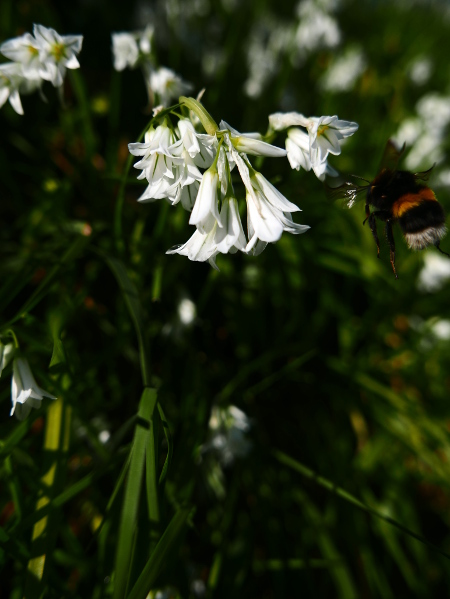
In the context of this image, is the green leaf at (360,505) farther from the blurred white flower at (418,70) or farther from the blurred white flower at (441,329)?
the blurred white flower at (418,70)

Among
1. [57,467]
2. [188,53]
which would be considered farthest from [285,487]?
[188,53]

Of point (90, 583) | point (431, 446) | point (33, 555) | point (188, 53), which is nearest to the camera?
point (33, 555)

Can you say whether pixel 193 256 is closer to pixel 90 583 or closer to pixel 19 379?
pixel 19 379

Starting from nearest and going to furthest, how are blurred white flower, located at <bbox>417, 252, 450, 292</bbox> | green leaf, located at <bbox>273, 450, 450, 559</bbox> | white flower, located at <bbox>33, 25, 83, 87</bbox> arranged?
green leaf, located at <bbox>273, 450, 450, 559</bbox>
white flower, located at <bbox>33, 25, 83, 87</bbox>
blurred white flower, located at <bbox>417, 252, 450, 292</bbox>

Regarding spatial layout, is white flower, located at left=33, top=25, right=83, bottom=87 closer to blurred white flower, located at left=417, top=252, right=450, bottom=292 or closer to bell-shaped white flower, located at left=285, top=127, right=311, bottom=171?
bell-shaped white flower, located at left=285, top=127, right=311, bottom=171

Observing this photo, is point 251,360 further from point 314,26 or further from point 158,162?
point 314,26

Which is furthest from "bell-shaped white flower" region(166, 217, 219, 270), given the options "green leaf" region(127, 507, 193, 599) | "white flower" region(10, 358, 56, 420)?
"green leaf" region(127, 507, 193, 599)
